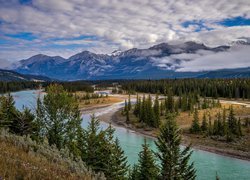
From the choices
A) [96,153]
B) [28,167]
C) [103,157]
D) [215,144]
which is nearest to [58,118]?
[96,153]

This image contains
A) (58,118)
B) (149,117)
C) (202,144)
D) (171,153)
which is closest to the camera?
(171,153)

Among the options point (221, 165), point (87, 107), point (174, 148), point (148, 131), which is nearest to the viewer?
point (174, 148)

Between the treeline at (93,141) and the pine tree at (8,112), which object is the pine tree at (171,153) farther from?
the pine tree at (8,112)

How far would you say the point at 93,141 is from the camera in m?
31.2

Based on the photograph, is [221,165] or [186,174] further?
[221,165]

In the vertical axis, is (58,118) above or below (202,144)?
above

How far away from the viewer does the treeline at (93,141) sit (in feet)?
91.8

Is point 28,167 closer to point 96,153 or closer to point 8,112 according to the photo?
point 96,153

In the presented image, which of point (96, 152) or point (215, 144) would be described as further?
point (215, 144)

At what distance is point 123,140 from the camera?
70.9 m

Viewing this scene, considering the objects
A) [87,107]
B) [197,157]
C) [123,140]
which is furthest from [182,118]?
[87,107]

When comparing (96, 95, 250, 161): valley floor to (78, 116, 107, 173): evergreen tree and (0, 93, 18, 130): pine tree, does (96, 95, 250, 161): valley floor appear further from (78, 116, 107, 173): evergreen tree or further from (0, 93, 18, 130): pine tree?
(0, 93, 18, 130): pine tree

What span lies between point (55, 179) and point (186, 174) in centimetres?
1955

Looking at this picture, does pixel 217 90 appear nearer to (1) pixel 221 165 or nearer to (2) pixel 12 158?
(1) pixel 221 165
